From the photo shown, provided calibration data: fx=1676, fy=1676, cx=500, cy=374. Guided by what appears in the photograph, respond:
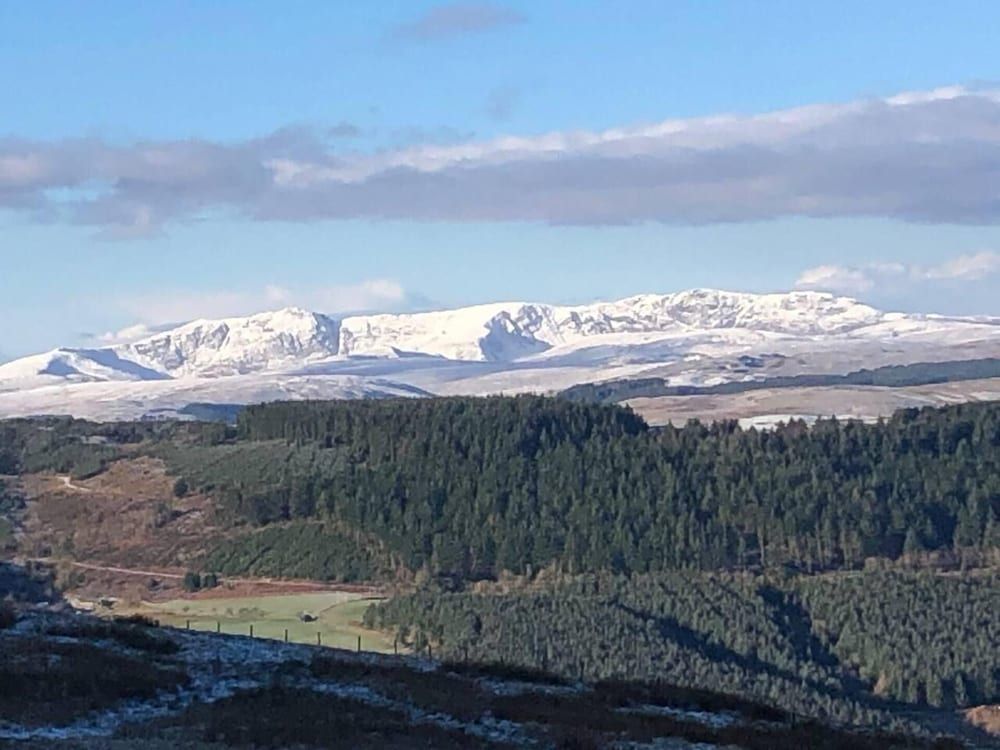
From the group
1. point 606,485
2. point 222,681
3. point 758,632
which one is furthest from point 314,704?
point 606,485

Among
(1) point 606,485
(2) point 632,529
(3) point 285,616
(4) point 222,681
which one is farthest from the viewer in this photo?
(1) point 606,485

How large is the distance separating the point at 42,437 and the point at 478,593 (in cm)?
6553

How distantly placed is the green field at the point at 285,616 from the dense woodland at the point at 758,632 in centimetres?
207

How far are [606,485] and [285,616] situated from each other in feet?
121

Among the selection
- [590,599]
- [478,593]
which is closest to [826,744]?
[590,599]

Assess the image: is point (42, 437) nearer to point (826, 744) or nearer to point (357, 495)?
point (357, 495)

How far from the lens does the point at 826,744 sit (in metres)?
25.8

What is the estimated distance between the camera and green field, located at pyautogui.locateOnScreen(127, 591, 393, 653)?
76688mm

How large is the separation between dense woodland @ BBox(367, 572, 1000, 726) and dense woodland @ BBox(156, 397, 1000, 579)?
365 inches

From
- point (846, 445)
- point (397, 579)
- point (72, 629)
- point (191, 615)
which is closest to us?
point (72, 629)

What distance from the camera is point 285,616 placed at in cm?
8512

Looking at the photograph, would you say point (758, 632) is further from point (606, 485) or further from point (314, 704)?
point (314, 704)

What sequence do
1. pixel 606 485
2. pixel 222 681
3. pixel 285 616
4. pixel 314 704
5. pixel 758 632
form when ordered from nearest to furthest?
pixel 314 704, pixel 222 681, pixel 758 632, pixel 285 616, pixel 606 485

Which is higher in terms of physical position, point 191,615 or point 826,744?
point 826,744
